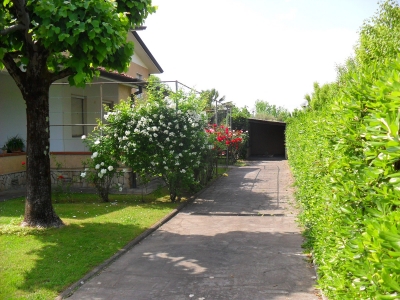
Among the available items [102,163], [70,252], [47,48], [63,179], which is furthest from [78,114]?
[70,252]

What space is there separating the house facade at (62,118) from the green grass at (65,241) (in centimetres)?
235

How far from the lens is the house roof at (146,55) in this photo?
24578 mm

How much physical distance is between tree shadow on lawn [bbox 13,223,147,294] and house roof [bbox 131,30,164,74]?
1643 cm

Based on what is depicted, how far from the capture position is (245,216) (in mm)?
10828

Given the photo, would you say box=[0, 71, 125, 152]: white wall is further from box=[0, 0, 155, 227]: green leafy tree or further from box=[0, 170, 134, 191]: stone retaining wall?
box=[0, 0, 155, 227]: green leafy tree

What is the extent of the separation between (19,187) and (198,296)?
11.1 meters

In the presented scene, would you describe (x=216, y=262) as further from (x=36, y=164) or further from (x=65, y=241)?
(x=36, y=164)

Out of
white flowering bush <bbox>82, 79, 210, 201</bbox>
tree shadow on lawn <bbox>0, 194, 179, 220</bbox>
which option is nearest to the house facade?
tree shadow on lawn <bbox>0, 194, 179, 220</bbox>

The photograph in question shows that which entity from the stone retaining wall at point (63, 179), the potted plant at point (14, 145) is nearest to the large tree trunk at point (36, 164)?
the stone retaining wall at point (63, 179)

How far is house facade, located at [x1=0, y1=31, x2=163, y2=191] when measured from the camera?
1487 centimetres

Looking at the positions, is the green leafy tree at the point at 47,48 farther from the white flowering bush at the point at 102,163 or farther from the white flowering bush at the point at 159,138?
the white flowering bush at the point at 102,163

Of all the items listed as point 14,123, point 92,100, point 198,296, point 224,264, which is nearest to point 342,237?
point 198,296

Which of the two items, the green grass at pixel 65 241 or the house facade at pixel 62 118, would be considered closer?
the green grass at pixel 65 241

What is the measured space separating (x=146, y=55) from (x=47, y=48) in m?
18.4
